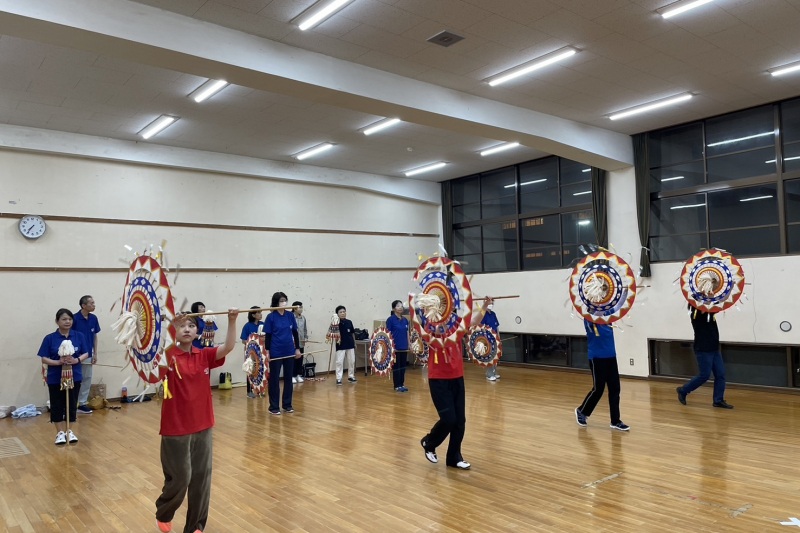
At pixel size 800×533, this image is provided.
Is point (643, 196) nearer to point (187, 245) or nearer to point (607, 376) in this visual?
A: point (607, 376)

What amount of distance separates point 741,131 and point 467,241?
21.4 ft

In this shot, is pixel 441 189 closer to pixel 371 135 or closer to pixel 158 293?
pixel 371 135

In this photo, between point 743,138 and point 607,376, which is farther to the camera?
point 743,138

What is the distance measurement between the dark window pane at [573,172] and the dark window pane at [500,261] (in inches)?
79.9

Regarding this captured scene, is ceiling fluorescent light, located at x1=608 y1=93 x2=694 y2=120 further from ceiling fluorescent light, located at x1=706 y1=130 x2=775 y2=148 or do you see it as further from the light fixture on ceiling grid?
the light fixture on ceiling grid

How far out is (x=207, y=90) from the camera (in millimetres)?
7629

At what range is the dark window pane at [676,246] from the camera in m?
10.0

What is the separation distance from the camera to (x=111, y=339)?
9.72 m

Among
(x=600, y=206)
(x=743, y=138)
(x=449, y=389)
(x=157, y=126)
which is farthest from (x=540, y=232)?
(x=449, y=389)

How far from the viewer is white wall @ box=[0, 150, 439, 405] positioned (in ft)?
29.5

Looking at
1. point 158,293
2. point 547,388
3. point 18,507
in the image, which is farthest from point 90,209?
point 547,388

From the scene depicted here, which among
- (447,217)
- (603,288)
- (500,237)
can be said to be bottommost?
(603,288)

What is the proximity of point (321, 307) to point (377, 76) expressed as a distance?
636cm

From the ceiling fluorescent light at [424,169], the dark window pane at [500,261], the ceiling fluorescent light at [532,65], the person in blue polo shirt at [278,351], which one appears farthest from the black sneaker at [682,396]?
the ceiling fluorescent light at [424,169]
